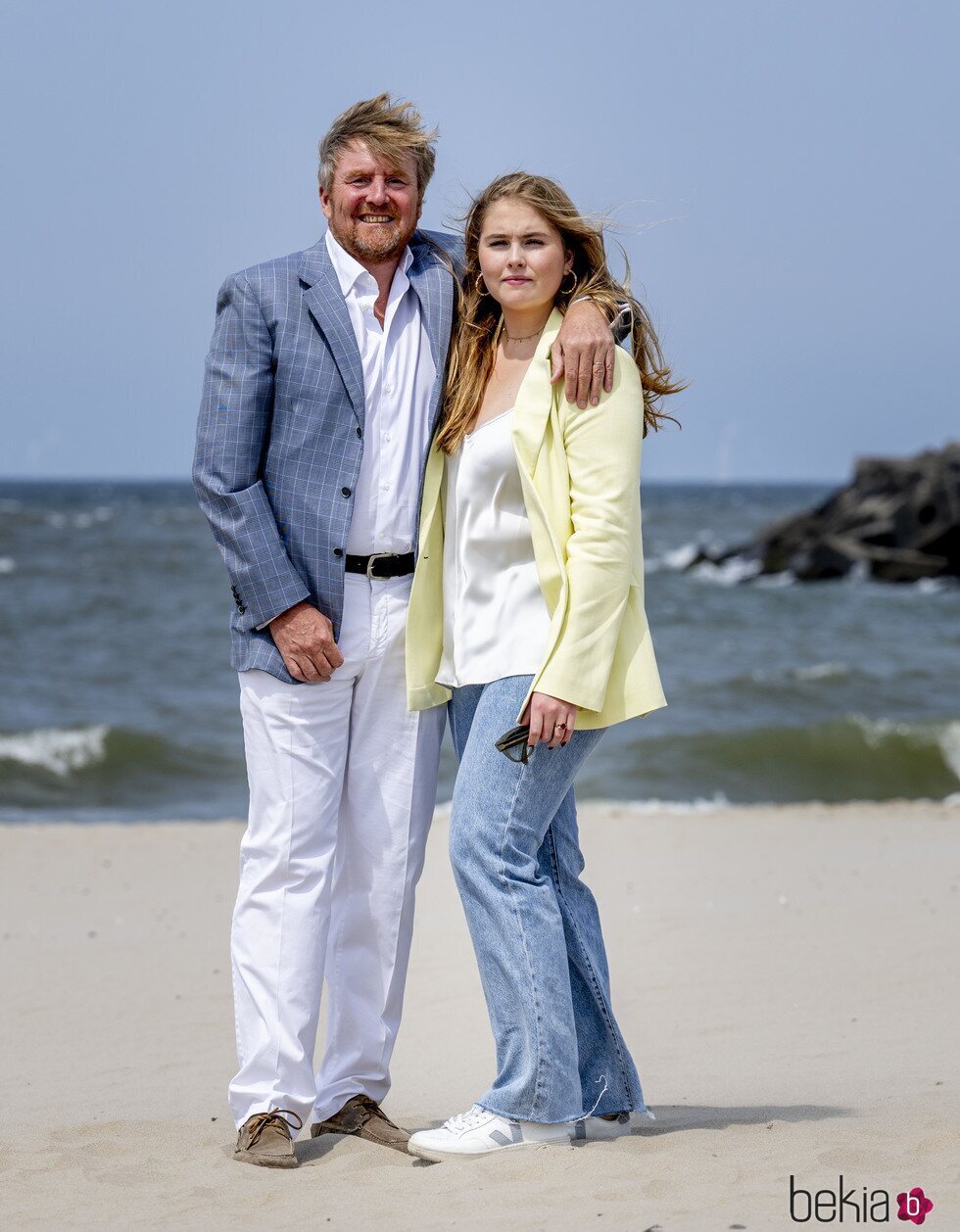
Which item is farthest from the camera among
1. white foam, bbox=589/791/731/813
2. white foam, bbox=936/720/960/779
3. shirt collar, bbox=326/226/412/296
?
white foam, bbox=936/720/960/779


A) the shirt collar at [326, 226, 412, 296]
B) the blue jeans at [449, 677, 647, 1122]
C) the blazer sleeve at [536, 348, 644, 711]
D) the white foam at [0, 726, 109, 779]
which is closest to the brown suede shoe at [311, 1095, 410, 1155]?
the blue jeans at [449, 677, 647, 1122]

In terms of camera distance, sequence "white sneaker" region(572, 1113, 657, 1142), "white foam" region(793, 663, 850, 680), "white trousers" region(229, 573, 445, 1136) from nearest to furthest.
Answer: "white sneaker" region(572, 1113, 657, 1142) < "white trousers" region(229, 573, 445, 1136) < "white foam" region(793, 663, 850, 680)

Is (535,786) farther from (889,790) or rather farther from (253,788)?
(889,790)

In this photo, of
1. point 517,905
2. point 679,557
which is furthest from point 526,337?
point 679,557

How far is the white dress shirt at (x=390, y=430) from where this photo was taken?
11.0 ft

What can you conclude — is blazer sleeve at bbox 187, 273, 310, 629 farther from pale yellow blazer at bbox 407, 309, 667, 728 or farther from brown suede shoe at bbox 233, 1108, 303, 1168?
brown suede shoe at bbox 233, 1108, 303, 1168

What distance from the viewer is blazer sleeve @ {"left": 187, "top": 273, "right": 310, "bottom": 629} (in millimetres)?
3262

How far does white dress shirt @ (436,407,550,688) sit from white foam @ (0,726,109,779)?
333 inches

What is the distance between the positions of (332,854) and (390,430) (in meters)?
0.97

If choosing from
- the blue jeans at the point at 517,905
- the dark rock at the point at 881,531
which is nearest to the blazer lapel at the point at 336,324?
the blue jeans at the point at 517,905

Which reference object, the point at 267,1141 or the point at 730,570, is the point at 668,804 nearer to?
the point at 267,1141

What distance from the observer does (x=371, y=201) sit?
3377 mm

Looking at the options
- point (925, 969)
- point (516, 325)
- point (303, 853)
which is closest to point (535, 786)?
point (303, 853)

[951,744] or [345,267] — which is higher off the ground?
[345,267]
